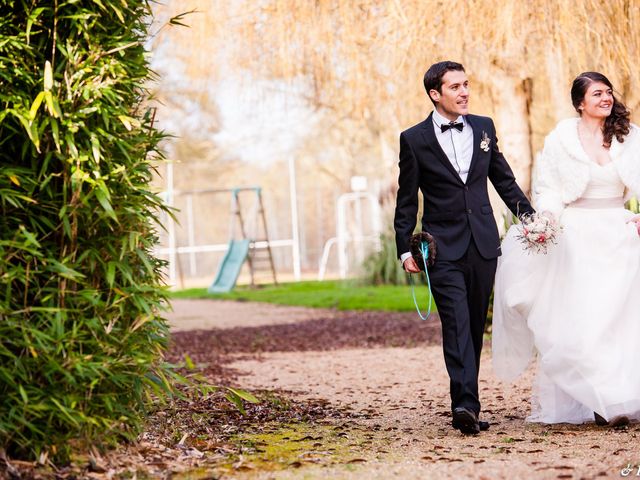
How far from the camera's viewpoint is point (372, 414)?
5684 millimetres

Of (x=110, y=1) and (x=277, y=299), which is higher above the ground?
(x=110, y=1)

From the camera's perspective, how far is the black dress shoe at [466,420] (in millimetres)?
4727

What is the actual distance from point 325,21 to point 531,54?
6.82 feet

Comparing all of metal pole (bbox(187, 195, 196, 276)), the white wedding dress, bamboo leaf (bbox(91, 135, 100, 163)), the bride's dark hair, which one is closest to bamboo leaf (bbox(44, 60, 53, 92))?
bamboo leaf (bbox(91, 135, 100, 163))

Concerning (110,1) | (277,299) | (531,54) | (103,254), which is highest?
(531,54)

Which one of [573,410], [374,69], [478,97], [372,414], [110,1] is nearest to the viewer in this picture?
[110,1]

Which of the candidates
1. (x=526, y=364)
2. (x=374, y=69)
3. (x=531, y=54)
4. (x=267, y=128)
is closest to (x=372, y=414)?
(x=526, y=364)

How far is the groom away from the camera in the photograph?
4934 millimetres

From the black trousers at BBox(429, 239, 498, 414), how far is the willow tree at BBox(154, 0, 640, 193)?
10.3ft

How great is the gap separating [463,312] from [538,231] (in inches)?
20.2

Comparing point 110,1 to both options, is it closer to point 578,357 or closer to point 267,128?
point 578,357

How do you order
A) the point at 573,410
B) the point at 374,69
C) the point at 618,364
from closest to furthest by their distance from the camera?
1. the point at 618,364
2. the point at 573,410
3. the point at 374,69

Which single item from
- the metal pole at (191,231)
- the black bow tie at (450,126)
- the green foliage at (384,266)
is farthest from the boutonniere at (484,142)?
the metal pole at (191,231)

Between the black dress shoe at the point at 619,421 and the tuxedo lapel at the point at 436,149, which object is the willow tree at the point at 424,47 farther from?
the black dress shoe at the point at 619,421
